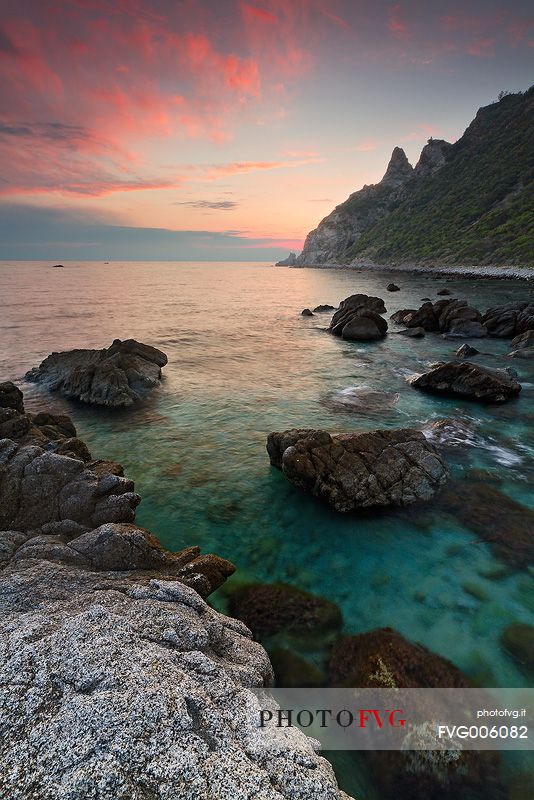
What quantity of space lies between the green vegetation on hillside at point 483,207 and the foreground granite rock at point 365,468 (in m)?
113

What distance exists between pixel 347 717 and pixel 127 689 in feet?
16.5

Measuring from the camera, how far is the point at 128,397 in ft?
84.9

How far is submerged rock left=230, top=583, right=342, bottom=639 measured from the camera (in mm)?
9831

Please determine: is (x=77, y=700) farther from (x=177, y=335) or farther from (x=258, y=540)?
(x=177, y=335)

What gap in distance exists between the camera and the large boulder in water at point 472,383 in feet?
80.3

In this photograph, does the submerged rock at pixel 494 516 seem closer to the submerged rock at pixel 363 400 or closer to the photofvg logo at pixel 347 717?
the photofvg logo at pixel 347 717

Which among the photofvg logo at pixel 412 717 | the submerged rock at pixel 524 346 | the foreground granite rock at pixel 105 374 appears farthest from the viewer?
the submerged rock at pixel 524 346

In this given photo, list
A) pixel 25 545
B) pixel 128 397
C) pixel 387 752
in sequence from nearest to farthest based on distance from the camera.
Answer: pixel 387 752 < pixel 25 545 < pixel 128 397

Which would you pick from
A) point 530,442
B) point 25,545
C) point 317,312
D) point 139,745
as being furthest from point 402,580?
point 317,312

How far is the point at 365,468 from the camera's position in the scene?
14586 mm

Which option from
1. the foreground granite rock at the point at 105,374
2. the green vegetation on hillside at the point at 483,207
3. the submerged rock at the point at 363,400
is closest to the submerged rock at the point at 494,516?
the submerged rock at the point at 363,400

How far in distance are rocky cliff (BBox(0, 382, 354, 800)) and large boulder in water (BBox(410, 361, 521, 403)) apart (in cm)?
2199

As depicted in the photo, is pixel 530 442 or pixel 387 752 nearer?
pixel 387 752

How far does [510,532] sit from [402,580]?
463cm
